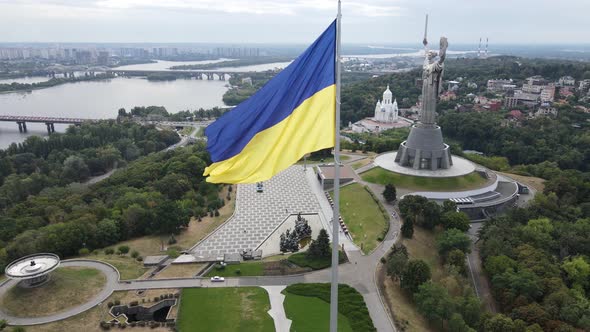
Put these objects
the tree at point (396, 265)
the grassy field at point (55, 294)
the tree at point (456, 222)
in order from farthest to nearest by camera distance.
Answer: the tree at point (456, 222) < the tree at point (396, 265) < the grassy field at point (55, 294)

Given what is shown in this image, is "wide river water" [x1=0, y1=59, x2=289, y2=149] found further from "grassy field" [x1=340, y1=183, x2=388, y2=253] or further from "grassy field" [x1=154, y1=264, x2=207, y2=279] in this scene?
"grassy field" [x1=340, y1=183, x2=388, y2=253]

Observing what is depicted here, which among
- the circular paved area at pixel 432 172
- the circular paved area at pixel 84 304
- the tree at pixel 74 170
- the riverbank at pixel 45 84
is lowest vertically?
the tree at pixel 74 170

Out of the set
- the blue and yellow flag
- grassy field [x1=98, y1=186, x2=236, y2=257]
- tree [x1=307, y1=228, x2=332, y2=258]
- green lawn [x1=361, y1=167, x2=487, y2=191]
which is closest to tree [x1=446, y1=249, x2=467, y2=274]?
tree [x1=307, y1=228, x2=332, y2=258]

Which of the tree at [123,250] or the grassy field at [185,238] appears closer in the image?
the tree at [123,250]

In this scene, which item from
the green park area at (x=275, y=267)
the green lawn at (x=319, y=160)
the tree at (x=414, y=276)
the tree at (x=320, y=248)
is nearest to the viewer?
the tree at (x=414, y=276)

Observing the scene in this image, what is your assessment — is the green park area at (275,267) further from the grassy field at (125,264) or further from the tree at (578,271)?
the tree at (578,271)

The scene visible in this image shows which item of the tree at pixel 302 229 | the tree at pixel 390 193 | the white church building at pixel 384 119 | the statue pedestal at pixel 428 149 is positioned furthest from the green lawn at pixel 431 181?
the white church building at pixel 384 119

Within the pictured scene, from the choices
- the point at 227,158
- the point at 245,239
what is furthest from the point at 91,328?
the point at 227,158

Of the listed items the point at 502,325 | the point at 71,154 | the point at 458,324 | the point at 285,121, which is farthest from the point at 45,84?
the point at 285,121
